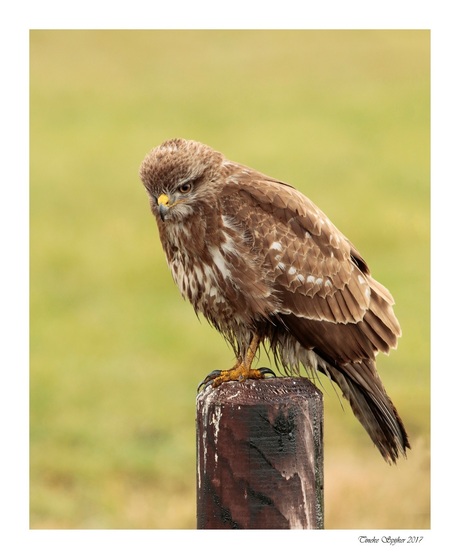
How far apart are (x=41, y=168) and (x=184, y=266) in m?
11.8

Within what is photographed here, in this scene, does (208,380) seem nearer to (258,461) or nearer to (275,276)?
(275,276)

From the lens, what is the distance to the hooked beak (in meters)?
6.22

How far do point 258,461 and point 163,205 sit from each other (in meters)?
1.82

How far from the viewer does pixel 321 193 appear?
52.3 ft

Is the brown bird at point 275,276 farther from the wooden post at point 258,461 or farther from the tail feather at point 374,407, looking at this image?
the wooden post at point 258,461

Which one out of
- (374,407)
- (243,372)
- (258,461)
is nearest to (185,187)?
(243,372)

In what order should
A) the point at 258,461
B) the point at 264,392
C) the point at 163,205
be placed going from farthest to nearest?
the point at 163,205 → the point at 264,392 → the point at 258,461

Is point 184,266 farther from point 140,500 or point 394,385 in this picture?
point 394,385

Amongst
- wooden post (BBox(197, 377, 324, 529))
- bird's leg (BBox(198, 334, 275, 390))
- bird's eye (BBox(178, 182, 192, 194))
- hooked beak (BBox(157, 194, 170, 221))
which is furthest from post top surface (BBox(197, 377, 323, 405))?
bird's eye (BBox(178, 182, 192, 194))

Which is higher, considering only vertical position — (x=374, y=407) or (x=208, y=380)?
(x=208, y=380)

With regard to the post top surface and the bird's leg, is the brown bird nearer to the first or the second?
the bird's leg

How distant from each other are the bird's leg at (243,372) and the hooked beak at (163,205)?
851 millimetres

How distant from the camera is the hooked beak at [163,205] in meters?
6.22

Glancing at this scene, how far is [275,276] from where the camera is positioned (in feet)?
20.1
